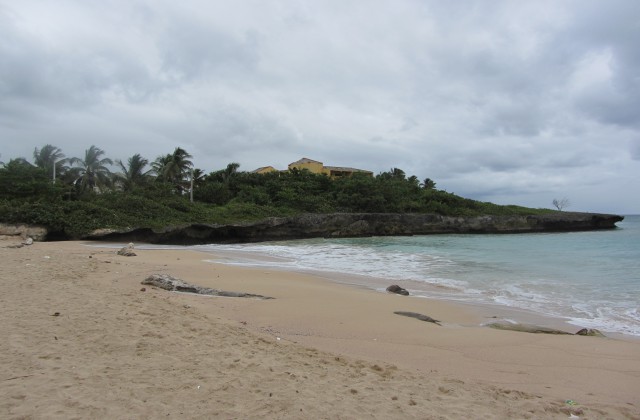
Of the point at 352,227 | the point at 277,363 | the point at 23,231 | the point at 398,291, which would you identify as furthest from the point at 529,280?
the point at 352,227

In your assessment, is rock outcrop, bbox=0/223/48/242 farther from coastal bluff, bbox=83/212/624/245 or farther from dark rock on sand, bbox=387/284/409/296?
dark rock on sand, bbox=387/284/409/296

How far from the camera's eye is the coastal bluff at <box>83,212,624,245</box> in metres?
33.0

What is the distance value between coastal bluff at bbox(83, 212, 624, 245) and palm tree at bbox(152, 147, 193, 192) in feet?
53.3

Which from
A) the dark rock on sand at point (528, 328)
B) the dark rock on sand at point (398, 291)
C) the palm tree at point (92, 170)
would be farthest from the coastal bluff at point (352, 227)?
the dark rock on sand at point (528, 328)

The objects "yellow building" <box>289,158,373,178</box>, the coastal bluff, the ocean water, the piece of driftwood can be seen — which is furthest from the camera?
"yellow building" <box>289,158,373,178</box>

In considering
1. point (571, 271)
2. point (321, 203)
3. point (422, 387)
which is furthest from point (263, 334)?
point (321, 203)

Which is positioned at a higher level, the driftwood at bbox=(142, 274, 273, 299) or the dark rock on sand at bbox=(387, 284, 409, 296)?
the driftwood at bbox=(142, 274, 273, 299)

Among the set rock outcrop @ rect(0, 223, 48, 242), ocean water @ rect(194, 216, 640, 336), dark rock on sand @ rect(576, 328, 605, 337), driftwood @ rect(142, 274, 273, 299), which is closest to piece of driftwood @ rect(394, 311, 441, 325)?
dark rock on sand @ rect(576, 328, 605, 337)

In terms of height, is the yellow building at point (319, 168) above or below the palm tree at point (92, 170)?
above

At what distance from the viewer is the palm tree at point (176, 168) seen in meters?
48.3

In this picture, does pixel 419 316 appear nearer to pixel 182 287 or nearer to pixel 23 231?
pixel 182 287

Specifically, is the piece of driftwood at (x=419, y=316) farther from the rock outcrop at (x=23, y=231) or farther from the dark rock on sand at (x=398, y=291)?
→ the rock outcrop at (x=23, y=231)

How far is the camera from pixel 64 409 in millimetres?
2955

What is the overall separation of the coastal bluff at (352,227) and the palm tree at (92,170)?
11831 mm
